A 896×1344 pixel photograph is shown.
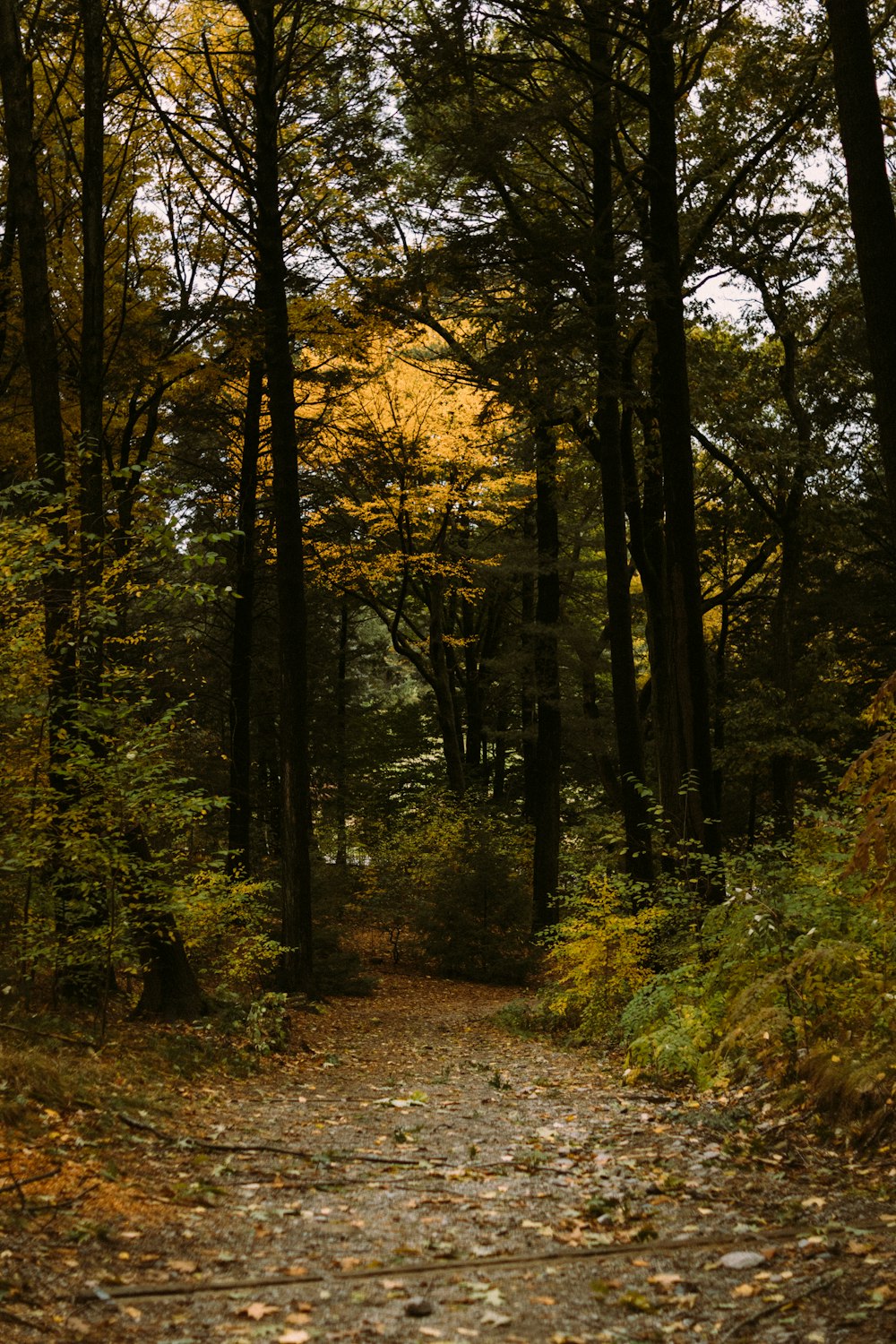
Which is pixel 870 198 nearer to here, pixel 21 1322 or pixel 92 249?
pixel 21 1322

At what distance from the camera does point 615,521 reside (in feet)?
41.7

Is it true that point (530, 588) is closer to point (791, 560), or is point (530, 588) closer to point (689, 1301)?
point (791, 560)

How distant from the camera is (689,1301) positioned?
3393 millimetres

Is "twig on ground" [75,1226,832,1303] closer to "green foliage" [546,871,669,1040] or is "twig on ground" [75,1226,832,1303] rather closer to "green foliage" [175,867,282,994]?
"green foliage" [175,867,282,994]

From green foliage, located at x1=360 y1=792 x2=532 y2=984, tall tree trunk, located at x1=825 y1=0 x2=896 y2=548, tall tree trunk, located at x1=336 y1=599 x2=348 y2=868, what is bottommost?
green foliage, located at x1=360 y1=792 x2=532 y2=984

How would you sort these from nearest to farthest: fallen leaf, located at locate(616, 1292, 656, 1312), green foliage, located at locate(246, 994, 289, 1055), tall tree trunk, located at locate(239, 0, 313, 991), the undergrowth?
fallen leaf, located at locate(616, 1292, 656, 1312) < the undergrowth < green foliage, located at locate(246, 994, 289, 1055) < tall tree trunk, located at locate(239, 0, 313, 991)

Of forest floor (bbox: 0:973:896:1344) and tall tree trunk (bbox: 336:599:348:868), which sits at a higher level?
tall tree trunk (bbox: 336:599:348:868)

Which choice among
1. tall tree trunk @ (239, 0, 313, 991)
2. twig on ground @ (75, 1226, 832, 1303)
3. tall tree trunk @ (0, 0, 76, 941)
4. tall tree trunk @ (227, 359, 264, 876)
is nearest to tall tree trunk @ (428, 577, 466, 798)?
tall tree trunk @ (227, 359, 264, 876)

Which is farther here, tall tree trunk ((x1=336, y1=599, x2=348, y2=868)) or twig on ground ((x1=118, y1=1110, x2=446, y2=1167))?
tall tree trunk ((x1=336, y1=599, x2=348, y2=868))

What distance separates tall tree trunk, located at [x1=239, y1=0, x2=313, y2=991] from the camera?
1188cm

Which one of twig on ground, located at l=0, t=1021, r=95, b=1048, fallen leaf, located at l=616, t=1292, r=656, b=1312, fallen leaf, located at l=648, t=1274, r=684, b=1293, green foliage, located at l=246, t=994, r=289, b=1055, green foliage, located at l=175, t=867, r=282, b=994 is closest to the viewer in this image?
fallen leaf, located at l=616, t=1292, r=656, b=1312

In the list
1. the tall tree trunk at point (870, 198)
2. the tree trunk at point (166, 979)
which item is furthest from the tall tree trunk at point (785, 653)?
the tall tree trunk at point (870, 198)

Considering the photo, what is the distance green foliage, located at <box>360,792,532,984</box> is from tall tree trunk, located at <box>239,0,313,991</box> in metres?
6.71

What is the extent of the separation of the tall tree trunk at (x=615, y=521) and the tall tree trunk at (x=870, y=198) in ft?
16.3
